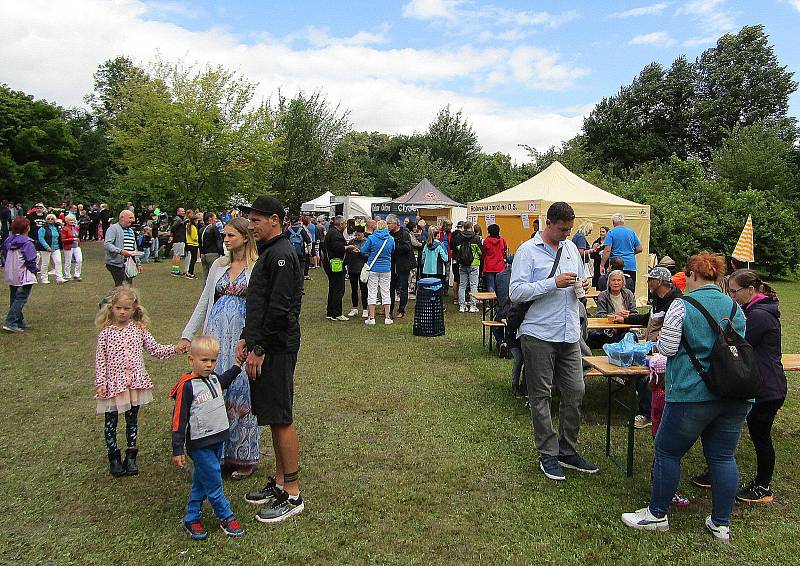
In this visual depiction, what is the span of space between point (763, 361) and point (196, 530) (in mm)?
3746

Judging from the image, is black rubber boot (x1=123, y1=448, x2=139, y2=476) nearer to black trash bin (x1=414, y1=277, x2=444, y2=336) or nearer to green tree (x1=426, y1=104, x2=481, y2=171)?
black trash bin (x1=414, y1=277, x2=444, y2=336)

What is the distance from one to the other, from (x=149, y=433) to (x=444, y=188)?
3312 centimetres

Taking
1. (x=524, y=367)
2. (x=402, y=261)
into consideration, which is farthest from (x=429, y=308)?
(x=524, y=367)

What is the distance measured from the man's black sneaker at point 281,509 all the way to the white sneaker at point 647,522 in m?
2.07

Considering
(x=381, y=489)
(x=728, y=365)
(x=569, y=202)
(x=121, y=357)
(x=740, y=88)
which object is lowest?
(x=381, y=489)

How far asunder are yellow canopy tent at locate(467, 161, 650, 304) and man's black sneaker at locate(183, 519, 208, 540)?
1108 centimetres

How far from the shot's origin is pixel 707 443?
3.62 metres

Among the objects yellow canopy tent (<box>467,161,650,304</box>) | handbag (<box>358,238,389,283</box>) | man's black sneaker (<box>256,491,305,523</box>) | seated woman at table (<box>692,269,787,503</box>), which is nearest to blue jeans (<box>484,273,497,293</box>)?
yellow canopy tent (<box>467,161,650,304</box>)

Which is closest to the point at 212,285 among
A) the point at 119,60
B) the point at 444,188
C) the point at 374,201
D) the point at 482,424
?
the point at 482,424

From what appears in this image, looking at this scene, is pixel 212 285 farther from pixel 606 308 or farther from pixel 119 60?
pixel 119 60

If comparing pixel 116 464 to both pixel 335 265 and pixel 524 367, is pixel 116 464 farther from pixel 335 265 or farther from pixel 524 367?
pixel 335 265

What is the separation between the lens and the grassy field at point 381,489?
11.7 ft

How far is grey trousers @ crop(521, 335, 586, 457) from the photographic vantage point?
448 centimetres

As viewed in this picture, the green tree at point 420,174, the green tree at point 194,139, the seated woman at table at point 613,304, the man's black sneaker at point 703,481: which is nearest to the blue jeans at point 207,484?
the man's black sneaker at point 703,481
